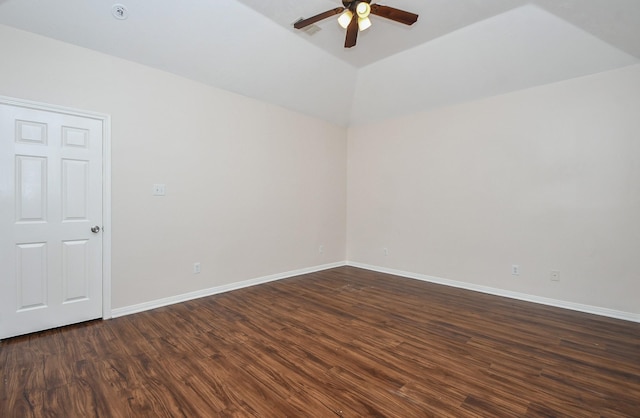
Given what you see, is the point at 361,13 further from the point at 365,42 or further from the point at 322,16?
the point at 365,42

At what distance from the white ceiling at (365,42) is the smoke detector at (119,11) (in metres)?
0.04

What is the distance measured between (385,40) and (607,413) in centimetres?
382

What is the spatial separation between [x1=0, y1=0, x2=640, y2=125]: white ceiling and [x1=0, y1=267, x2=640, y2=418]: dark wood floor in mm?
2787

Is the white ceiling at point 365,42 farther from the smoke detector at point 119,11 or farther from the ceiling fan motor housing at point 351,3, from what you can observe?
the ceiling fan motor housing at point 351,3

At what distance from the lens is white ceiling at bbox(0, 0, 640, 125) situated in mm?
2641

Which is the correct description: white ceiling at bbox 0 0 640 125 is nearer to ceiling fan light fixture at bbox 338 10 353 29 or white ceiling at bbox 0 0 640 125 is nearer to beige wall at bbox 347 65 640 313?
beige wall at bbox 347 65 640 313

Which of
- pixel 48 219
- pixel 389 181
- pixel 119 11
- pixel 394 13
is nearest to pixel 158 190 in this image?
pixel 48 219

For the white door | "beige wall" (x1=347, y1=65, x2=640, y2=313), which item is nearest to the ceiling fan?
"beige wall" (x1=347, y1=65, x2=640, y2=313)

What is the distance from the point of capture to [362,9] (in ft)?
7.82

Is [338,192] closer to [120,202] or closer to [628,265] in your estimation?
[120,202]

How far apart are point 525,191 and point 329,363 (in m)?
3.27

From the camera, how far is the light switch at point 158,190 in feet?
10.8

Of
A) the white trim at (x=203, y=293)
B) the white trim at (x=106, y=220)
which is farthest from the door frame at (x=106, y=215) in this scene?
the white trim at (x=203, y=293)

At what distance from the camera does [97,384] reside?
6.23 ft
